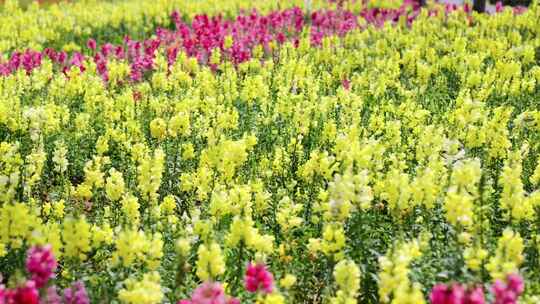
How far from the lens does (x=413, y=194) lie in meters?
5.18

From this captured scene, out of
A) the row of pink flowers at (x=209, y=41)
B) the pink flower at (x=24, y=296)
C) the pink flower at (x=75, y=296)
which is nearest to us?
the pink flower at (x=24, y=296)

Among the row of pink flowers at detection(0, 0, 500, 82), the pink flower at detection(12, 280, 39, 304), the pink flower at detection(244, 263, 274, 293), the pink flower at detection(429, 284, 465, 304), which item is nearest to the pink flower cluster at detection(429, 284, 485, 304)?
the pink flower at detection(429, 284, 465, 304)

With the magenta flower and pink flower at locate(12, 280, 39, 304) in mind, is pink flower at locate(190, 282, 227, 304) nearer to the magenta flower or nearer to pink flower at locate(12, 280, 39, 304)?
pink flower at locate(12, 280, 39, 304)

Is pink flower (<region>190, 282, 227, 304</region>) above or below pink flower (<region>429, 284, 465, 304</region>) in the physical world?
below

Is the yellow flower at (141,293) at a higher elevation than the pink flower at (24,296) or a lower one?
lower

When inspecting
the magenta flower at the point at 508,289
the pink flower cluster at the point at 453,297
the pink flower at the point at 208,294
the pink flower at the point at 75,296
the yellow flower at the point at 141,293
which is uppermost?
the pink flower cluster at the point at 453,297

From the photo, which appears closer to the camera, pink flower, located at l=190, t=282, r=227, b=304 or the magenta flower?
the magenta flower

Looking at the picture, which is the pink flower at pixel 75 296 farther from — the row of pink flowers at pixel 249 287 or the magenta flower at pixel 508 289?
the magenta flower at pixel 508 289

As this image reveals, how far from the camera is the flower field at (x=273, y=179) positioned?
439 centimetres

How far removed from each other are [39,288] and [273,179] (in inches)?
122

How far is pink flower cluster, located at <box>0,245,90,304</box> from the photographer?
11.6ft

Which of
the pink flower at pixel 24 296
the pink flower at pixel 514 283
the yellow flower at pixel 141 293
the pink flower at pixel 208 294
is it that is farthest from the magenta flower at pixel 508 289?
the pink flower at pixel 24 296

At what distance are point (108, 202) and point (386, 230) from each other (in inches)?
106

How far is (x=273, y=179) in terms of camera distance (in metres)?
6.71
